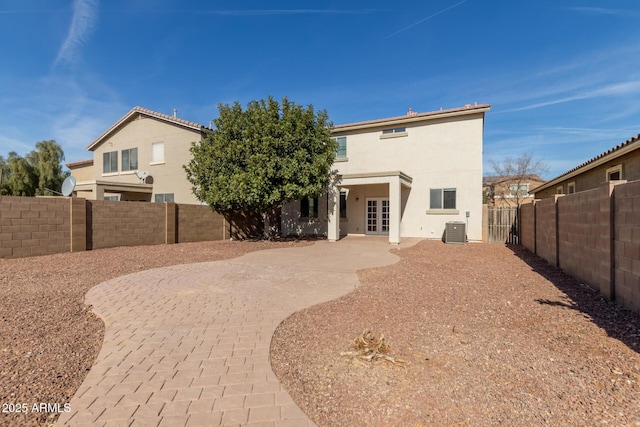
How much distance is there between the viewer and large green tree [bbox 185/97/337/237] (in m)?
13.5

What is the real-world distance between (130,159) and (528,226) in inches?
953

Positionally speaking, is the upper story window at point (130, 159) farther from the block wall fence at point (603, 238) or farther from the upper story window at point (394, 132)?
the block wall fence at point (603, 238)

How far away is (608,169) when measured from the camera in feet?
38.9

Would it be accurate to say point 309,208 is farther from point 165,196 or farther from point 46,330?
point 46,330

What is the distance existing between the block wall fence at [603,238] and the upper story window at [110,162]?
84.6 ft

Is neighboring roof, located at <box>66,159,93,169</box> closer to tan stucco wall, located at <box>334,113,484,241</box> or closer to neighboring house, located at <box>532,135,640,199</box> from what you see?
tan stucco wall, located at <box>334,113,484,241</box>

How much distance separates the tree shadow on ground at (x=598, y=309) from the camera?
13.0 feet

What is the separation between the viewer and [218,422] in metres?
2.47

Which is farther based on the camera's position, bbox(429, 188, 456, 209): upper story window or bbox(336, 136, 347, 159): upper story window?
bbox(336, 136, 347, 159): upper story window

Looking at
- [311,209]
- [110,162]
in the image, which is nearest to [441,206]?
[311,209]

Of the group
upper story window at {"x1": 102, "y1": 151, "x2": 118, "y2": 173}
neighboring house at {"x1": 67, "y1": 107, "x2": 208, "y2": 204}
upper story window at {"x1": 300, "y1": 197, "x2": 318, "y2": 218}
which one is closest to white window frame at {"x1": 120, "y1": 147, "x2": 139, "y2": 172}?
neighboring house at {"x1": 67, "y1": 107, "x2": 208, "y2": 204}

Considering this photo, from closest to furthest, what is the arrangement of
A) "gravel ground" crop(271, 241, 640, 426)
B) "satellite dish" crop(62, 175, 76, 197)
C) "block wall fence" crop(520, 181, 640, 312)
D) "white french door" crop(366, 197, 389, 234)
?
"gravel ground" crop(271, 241, 640, 426)
"block wall fence" crop(520, 181, 640, 312)
"satellite dish" crop(62, 175, 76, 197)
"white french door" crop(366, 197, 389, 234)

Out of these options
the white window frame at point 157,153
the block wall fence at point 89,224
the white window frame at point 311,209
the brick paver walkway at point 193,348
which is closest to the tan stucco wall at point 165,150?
the white window frame at point 157,153

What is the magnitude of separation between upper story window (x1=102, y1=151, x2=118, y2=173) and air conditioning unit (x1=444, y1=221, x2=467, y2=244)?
22.7 m
